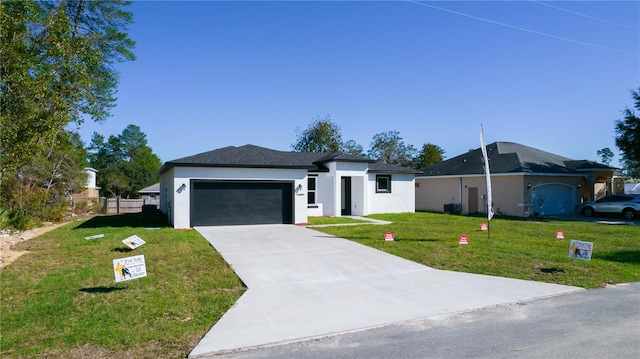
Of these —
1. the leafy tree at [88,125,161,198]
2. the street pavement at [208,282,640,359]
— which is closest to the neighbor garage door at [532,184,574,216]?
the street pavement at [208,282,640,359]

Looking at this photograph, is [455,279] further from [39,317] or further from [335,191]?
[335,191]

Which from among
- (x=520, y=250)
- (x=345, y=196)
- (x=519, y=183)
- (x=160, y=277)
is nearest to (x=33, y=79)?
(x=160, y=277)

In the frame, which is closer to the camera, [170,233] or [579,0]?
[579,0]

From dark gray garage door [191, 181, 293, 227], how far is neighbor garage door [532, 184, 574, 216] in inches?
613

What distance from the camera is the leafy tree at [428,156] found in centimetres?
4791

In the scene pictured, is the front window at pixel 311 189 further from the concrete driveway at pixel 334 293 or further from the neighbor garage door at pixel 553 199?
the neighbor garage door at pixel 553 199

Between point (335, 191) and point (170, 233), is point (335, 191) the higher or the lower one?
the higher one

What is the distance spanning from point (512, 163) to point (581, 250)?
665 inches

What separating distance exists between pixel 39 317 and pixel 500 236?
43.9 ft

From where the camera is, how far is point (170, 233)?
14305 millimetres

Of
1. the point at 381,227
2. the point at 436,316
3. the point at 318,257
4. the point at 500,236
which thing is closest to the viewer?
the point at 436,316

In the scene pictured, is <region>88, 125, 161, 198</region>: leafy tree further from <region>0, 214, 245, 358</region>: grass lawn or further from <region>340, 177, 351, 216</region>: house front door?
<region>0, 214, 245, 358</region>: grass lawn

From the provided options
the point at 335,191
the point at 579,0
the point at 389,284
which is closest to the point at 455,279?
the point at 389,284

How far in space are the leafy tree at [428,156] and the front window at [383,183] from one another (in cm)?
2461
